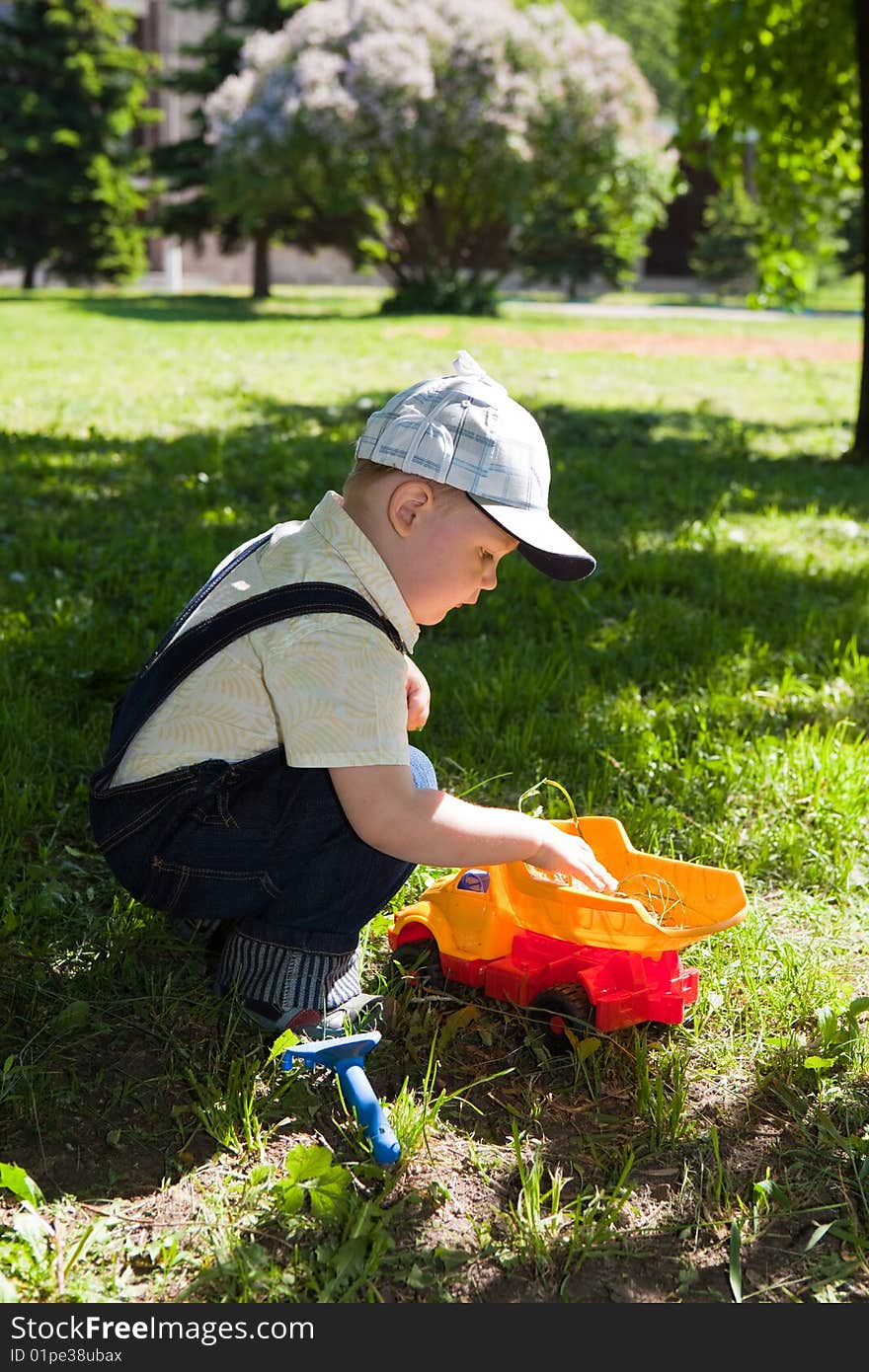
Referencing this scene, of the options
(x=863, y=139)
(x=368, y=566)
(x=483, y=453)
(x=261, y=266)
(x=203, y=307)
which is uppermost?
(x=863, y=139)

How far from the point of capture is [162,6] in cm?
3525

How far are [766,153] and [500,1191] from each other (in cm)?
870

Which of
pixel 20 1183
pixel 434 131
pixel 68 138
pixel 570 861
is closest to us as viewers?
pixel 20 1183

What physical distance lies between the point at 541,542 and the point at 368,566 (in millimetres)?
279

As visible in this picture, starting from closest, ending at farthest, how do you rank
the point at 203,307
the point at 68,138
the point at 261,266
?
the point at 203,307, the point at 261,266, the point at 68,138

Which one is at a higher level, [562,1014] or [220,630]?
[220,630]

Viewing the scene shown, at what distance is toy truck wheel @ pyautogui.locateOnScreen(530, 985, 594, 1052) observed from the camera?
2256 mm

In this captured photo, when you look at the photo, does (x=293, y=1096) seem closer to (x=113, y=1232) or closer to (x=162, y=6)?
(x=113, y=1232)

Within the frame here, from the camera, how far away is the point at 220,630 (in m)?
2.07

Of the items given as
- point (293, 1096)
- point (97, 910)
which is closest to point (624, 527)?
point (97, 910)

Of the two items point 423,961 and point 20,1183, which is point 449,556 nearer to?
point 423,961

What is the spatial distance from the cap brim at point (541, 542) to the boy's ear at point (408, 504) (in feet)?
0.27

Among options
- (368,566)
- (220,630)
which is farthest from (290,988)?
(368,566)

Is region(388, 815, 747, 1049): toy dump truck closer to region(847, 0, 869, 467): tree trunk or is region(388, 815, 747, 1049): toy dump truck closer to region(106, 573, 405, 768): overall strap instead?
region(106, 573, 405, 768): overall strap
